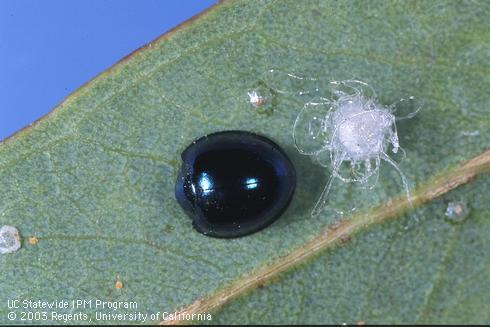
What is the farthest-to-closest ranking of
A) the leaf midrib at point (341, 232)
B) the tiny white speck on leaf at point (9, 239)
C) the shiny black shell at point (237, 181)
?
the tiny white speck on leaf at point (9, 239)
the shiny black shell at point (237, 181)
the leaf midrib at point (341, 232)

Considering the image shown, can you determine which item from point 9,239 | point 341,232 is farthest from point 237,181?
point 9,239

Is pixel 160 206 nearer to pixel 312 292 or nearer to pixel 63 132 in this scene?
pixel 63 132

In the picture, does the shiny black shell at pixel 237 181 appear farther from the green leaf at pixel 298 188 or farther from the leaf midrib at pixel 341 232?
the leaf midrib at pixel 341 232

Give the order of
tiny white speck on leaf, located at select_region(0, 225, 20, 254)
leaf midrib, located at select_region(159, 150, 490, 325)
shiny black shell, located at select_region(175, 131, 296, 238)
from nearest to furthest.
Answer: leaf midrib, located at select_region(159, 150, 490, 325) < shiny black shell, located at select_region(175, 131, 296, 238) < tiny white speck on leaf, located at select_region(0, 225, 20, 254)

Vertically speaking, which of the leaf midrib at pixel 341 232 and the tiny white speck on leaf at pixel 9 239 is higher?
the tiny white speck on leaf at pixel 9 239

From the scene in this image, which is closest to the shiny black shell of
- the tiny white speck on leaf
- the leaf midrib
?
the leaf midrib

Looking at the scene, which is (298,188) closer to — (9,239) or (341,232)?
(341,232)

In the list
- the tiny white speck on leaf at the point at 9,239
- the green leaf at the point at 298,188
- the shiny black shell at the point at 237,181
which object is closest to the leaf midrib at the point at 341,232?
the green leaf at the point at 298,188

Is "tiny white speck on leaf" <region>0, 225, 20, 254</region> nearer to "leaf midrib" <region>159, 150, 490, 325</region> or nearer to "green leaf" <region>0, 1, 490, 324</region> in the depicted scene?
"green leaf" <region>0, 1, 490, 324</region>
